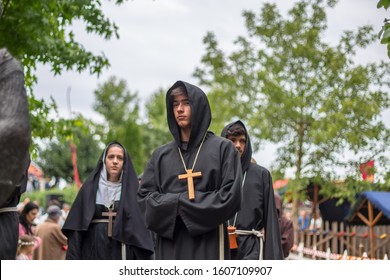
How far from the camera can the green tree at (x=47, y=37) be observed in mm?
13148

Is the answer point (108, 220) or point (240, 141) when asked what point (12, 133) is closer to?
point (240, 141)

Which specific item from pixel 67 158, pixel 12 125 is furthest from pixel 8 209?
pixel 67 158

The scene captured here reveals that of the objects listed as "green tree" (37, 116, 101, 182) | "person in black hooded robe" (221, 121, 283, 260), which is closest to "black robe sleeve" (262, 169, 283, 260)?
"person in black hooded robe" (221, 121, 283, 260)

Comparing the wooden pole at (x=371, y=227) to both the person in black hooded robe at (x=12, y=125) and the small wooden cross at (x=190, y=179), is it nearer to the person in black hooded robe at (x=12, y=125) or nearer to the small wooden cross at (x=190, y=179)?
the small wooden cross at (x=190, y=179)

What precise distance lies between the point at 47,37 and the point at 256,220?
254 inches

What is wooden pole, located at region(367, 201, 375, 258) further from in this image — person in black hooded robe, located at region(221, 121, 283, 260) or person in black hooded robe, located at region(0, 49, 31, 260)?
person in black hooded robe, located at region(0, 49, 31, 260)

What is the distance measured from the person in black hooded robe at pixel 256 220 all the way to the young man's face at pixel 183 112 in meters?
1.70

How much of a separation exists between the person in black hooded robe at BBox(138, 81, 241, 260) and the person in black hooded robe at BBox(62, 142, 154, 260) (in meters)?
2.36

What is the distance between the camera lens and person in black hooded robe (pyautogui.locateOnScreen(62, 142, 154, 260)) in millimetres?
9031

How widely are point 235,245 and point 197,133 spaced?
1547 mm

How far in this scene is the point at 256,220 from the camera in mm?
8320

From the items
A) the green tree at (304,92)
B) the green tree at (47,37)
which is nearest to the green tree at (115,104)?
the green tree at (304,92)
